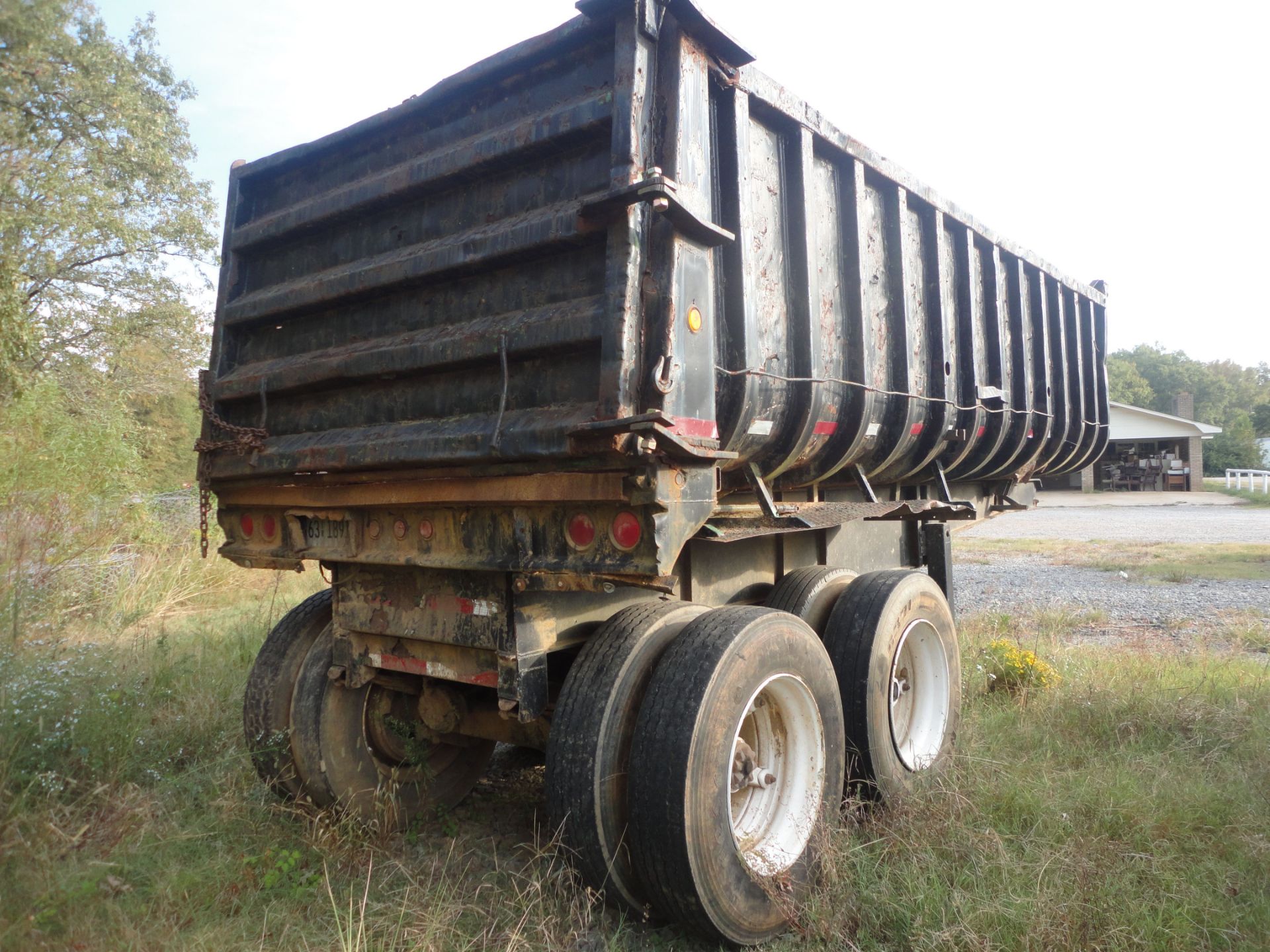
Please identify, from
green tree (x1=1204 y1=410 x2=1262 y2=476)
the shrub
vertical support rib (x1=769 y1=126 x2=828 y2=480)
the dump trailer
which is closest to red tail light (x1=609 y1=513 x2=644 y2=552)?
the dump trailer

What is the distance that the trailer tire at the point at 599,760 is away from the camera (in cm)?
266

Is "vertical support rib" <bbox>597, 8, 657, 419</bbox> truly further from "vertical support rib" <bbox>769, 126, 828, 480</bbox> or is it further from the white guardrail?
the white guardrail

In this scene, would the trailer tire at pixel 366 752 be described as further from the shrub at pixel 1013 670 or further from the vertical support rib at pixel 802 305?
the shrub at pixel 1013 670

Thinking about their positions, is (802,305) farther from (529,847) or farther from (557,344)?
(529,847)

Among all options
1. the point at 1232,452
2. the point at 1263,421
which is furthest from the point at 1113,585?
the point at 1263,421

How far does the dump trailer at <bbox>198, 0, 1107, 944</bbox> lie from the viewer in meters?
2.65

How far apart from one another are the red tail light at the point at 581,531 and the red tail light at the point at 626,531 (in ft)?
0.27

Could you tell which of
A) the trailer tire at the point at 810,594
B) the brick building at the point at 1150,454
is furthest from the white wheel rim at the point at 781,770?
the brick building at the point at 1150,454

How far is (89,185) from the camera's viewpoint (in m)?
16.7

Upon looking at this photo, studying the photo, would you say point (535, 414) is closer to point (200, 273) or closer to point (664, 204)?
point (664, 204)

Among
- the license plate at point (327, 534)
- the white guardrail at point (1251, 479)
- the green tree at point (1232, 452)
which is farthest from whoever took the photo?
the green tree at point (1232, 452)

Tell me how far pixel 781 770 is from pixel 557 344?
6.14 feet

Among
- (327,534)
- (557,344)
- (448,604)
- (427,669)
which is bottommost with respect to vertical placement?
(427,669)

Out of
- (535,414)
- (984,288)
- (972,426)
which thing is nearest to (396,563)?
(535,414)
